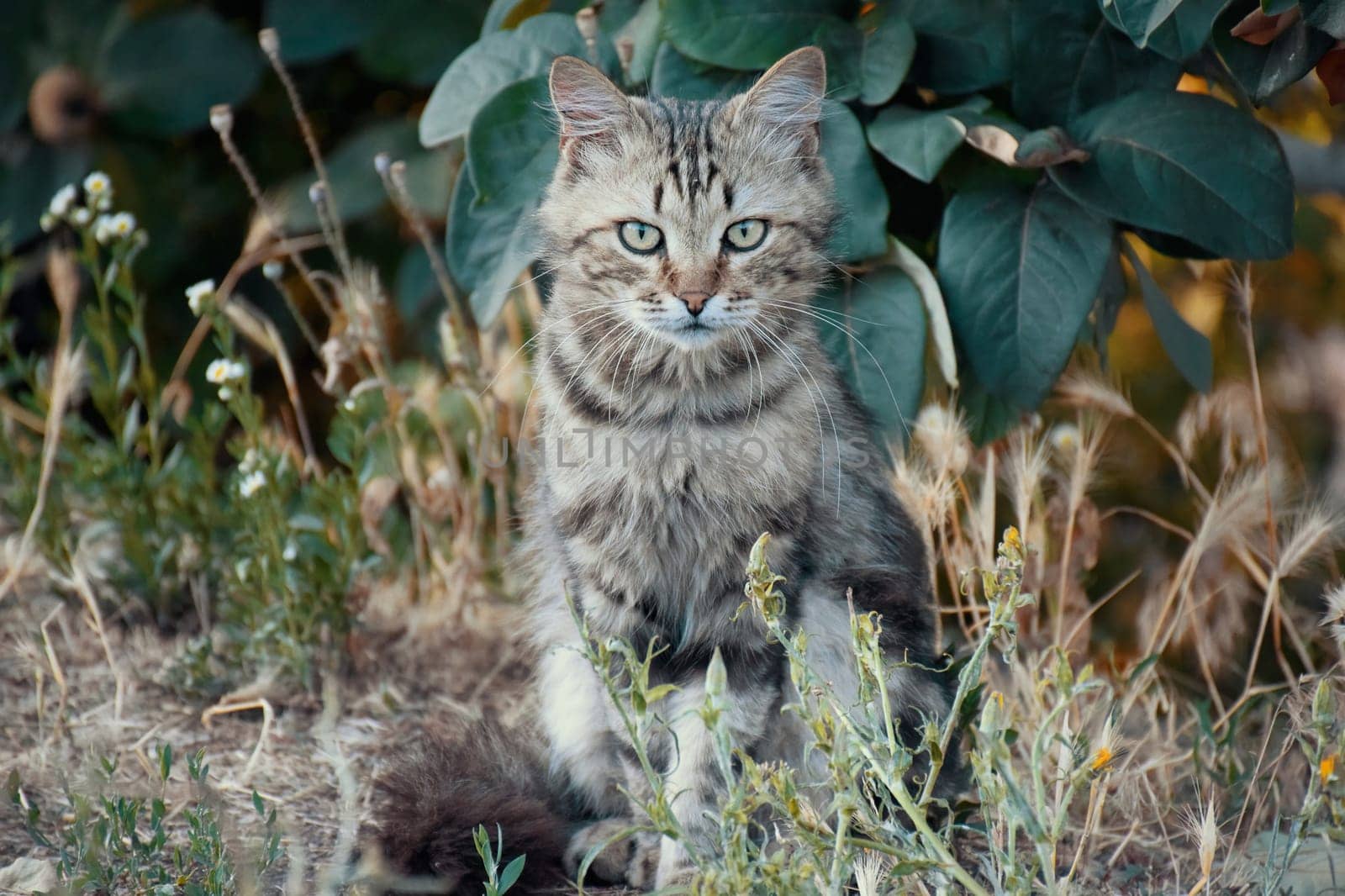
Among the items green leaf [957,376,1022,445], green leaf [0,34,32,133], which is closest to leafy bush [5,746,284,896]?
green leaf [957,376,1022,445]

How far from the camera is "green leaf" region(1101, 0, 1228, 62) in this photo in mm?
2312

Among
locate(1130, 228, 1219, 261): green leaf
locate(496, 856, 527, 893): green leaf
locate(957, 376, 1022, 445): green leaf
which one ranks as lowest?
locate(496, 856, 527, 893): green leaf

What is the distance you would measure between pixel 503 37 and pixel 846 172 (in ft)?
2.85

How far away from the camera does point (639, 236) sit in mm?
2488

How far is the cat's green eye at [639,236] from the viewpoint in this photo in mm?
2473

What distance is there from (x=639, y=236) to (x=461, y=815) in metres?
1.11

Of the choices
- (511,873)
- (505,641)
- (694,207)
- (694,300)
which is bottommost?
(505,641)

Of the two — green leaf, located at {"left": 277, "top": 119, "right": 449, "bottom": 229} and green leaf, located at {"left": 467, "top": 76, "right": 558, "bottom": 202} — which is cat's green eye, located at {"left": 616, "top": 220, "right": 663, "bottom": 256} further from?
green leaf, located at {"left": 277, "top": 119, "right": 449, "bottom": 229}

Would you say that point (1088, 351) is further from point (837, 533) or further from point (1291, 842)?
point (1291, 842)

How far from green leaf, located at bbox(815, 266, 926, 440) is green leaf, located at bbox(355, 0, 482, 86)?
5.20ft

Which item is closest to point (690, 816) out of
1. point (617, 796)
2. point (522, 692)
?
point (617, 796)

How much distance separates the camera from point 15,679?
3.02 meters

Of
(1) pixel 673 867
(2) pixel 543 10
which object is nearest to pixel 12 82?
(2) pixel 543 10

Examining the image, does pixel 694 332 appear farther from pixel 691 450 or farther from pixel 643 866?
pixel 643 866
